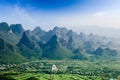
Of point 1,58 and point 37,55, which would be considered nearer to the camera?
point 1,58

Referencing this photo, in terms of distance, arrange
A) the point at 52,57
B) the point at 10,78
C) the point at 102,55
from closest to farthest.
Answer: the point at 10,78 < the point at 52,57 < the point at 102,55

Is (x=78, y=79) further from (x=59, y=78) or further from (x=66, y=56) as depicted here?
(x=66, y=56)

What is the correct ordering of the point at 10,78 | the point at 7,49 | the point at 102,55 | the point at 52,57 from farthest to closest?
the point at 102,55 → the point at 52,57 → the point at 7,49 → the point at 10,78

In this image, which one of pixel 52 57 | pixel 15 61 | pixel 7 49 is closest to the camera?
pixel 15 61

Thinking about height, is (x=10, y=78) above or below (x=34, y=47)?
below

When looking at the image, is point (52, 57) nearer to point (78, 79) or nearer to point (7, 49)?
point (7, 49)

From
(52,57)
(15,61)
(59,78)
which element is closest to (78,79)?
(59,78)

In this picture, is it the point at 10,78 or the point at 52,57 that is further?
the point at 52,57

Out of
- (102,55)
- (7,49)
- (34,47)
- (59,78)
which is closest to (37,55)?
(34,47)

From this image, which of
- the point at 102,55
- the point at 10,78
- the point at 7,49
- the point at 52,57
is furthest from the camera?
the point at 102,55
